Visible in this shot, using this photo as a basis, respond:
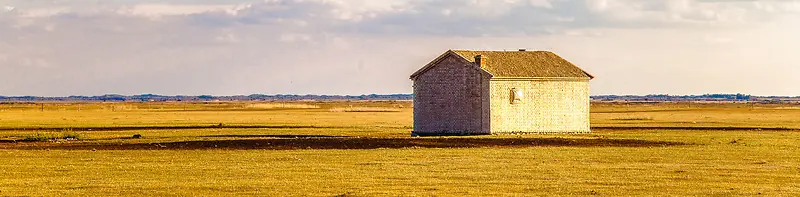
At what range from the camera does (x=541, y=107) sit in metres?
63.2

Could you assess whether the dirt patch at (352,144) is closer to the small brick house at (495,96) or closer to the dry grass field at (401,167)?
the dry grass field at (401,167)

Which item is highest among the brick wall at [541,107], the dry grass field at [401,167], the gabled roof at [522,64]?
the gabled roof at [522,64]

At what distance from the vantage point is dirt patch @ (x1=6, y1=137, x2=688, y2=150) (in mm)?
48469

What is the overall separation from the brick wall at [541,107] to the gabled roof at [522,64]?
0.42 meters

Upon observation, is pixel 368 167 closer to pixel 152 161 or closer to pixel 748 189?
pixel 152 161

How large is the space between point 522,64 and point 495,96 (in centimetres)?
416

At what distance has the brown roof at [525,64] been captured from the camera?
62.7 metres

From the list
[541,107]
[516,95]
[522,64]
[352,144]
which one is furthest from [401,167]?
[522,64]

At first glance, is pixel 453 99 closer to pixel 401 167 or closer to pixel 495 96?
pixel 495 96

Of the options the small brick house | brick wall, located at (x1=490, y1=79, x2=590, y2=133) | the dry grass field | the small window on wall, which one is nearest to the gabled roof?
the small brick house

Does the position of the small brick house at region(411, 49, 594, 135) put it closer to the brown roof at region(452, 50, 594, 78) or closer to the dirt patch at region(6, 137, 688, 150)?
the brown roof at region(452, 50, 594, 78)

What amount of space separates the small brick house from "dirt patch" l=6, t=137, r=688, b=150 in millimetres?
6542

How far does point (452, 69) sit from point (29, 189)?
35.2m

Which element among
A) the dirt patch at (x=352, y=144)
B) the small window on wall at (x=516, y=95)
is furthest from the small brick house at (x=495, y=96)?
the dirt patch at (x=352, y=144)
